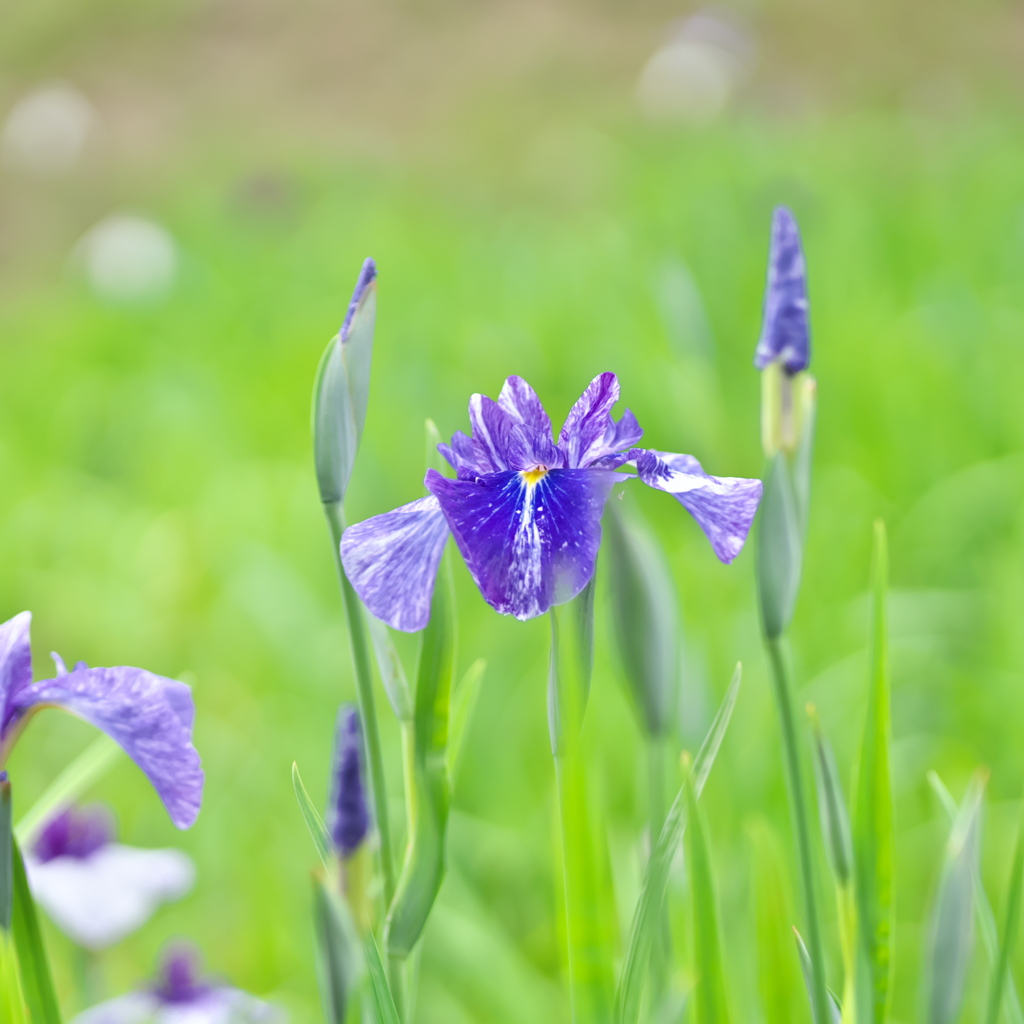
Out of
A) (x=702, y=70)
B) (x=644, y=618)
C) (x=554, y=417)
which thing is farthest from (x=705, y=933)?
(x=702, y=70)

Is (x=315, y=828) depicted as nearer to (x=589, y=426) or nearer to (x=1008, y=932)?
(x=589, y=426)

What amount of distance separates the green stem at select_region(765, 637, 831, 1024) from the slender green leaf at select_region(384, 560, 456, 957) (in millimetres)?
149

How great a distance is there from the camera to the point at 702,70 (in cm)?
429

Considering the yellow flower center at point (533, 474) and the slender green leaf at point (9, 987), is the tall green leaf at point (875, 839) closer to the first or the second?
the yellow flower center at point (533, 474)

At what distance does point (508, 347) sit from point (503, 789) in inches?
44.4

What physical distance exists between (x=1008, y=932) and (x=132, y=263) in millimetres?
3268

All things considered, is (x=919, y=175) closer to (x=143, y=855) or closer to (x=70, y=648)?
(x=70, y=648)

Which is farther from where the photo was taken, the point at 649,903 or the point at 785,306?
Result: the point at 785,306

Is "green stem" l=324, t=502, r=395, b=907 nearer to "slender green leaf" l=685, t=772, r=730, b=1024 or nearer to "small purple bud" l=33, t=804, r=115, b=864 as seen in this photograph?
"slender green leaf" l=685, t=772, r=730, b=1024

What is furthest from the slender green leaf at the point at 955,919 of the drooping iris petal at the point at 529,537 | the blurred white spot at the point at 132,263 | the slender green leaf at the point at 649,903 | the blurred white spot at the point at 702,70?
the blurred white spot at the point at 702,70

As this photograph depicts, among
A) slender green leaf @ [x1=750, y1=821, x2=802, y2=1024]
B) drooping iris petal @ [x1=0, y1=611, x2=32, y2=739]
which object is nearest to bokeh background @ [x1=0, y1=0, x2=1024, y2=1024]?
slender green leaf @ [x1=750, y1=821, x2=802, y2=1024]

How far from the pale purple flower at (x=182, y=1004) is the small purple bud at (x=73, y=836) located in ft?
0.30

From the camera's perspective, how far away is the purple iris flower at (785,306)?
51 cm

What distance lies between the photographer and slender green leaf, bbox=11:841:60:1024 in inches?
14.2
